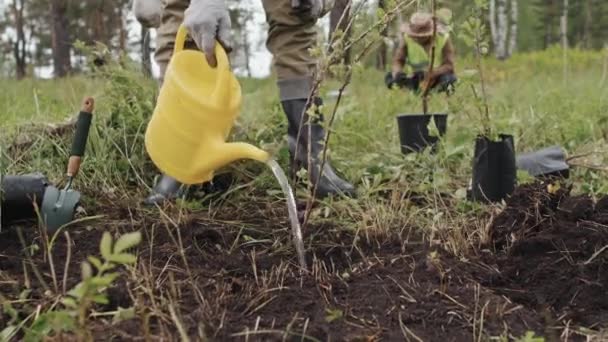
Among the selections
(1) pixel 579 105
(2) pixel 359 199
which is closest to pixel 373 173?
(2) pixel 359 199

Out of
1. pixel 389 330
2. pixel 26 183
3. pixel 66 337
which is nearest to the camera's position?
pixel 66 337

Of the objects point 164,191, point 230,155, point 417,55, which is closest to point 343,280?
point 230,155

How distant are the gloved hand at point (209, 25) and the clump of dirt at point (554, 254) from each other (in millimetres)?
770

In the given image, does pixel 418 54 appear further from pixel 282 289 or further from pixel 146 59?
pixel 282 289

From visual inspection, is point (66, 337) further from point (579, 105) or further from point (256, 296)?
point (579, 105)

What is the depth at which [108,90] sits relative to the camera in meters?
2.63

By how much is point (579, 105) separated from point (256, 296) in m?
2.92

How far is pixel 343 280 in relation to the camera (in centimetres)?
146

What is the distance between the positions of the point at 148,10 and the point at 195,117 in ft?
2.53

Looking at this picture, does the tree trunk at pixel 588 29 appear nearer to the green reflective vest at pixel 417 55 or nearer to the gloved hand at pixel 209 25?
the green reflective vest at pixel 417 55

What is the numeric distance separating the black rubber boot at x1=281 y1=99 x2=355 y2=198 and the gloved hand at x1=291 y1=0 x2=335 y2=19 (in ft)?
0.83

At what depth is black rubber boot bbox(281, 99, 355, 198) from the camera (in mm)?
2162

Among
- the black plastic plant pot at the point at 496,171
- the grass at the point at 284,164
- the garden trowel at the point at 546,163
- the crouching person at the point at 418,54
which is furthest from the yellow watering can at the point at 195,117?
the crouching person at the point at 418,54

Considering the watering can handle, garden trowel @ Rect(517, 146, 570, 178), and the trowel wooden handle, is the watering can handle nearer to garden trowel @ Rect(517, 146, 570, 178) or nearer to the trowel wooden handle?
the trowel wooden handle
